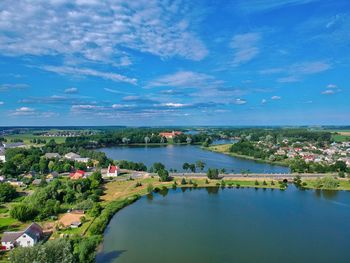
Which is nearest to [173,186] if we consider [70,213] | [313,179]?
[70,213]

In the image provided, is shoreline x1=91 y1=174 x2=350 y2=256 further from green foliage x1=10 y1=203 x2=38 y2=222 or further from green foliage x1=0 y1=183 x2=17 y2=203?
green foliage x1=0 y1=183 x2=17 y2=203

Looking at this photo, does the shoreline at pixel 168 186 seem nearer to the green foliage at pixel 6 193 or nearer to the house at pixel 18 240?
the green foliage at pixel 6 193

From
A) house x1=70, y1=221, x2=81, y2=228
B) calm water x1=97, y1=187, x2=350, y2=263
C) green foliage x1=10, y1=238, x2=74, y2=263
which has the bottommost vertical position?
calm water x1=97, y1=187, x2=350, y2=263

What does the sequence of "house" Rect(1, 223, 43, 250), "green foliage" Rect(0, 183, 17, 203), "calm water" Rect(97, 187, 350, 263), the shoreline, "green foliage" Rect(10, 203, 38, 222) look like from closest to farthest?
"calm water" Rect(97, 187, 350, 263), "house" Rect(1, 223, 43, 250), "green foliage" Rect(10, 203, 38, 222), "green foliage" Rect(0, 183, 17, 203), the shoreline

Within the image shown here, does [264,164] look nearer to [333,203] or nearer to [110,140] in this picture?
[333,203]

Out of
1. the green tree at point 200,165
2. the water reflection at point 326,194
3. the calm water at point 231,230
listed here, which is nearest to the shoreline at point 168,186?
the water reflection at point 326,194

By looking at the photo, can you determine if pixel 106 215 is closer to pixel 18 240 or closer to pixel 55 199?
pixel 55 199

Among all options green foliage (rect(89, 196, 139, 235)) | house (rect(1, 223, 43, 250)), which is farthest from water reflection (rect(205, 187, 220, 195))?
house (rect(1, 223, 43, 250))

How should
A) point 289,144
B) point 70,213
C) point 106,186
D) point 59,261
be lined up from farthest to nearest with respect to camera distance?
point 289,144
point 106,186
point 70,213
point 59,261

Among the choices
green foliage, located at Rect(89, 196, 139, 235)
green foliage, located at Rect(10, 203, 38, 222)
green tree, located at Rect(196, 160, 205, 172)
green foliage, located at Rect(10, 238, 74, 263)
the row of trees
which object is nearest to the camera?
green foliage, located at Rect(10, 238, 74, 263)
